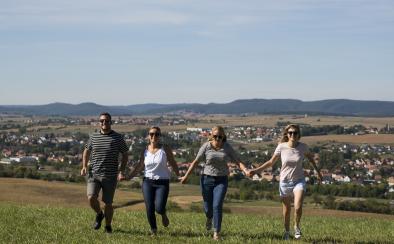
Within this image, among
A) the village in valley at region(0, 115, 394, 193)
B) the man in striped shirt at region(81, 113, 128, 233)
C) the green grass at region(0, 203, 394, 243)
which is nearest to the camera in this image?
the green grass at region(0, 203, 394, 243)

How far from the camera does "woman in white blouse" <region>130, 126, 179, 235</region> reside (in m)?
10.4

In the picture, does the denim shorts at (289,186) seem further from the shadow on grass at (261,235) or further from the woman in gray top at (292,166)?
the shadow on grass at (261,235)

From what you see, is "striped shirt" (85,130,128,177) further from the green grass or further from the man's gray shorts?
the green grass

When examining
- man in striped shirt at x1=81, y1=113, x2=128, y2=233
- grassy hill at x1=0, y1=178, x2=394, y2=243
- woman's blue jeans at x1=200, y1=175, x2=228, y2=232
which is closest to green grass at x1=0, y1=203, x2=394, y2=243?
grassy hill at x1=0, y1=178, x2=394, y2=243

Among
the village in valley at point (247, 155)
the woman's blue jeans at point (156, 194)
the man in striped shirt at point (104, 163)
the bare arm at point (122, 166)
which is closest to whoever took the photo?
the man in striped shirt at point (104, 163)

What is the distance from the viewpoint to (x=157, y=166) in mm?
10383

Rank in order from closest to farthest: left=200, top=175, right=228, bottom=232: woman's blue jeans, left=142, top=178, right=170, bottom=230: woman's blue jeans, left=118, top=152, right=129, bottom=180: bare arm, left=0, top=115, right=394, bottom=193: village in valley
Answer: left=200, top=175, right=228, bottom=232: woman's blue jeans
left=142, top=178, right=170, bottom=230: woman's blue jeans
left=118, top=152, right=129, bottom=180: bare arm
left=0, top=115, right=394, bottom=193: village in valley

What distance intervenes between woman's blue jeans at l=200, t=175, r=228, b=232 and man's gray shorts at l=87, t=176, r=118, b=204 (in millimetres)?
1546

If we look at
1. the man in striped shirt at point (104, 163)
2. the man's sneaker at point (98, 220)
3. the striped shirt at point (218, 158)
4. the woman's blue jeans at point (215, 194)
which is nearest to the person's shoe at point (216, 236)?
the woman's blue jeans at point (215, 194)

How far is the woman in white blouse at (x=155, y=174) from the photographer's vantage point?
1039 cm

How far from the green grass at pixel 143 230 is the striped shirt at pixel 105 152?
1.04 meters

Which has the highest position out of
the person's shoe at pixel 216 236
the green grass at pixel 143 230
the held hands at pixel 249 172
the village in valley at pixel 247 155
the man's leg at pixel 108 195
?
the held hands at pixel 249 172

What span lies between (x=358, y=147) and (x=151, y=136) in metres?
104

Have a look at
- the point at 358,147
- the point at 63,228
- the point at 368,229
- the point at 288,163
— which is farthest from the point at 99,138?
the point at 358,147
